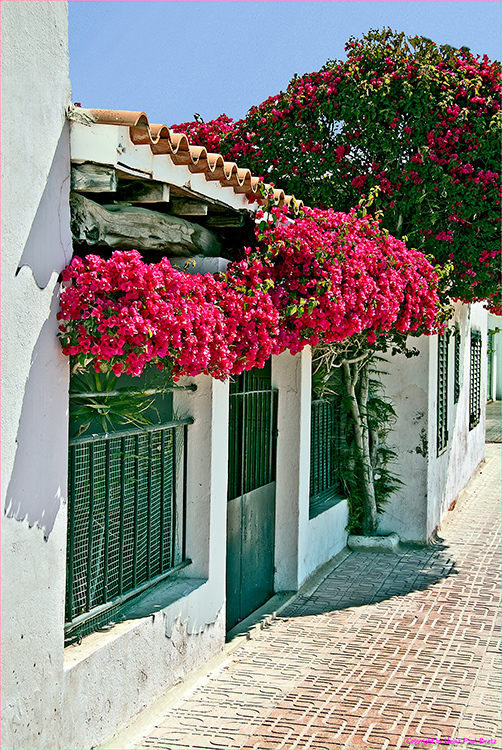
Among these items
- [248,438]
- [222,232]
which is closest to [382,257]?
[222,232]

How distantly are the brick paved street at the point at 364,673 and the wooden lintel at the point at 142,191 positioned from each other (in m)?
2.96

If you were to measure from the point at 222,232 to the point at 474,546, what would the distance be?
5.62 m

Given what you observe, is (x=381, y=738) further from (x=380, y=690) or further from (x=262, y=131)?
(x=262, y=131)

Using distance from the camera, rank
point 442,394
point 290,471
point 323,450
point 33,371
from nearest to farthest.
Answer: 1. point 33,371
2. point 290,471
3. point 323,450
4. point 442,394

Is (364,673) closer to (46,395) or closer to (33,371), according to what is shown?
(46,395)

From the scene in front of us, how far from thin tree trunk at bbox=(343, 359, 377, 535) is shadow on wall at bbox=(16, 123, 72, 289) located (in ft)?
17.9

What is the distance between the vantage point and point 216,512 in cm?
529

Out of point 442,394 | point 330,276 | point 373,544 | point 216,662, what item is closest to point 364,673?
point 216,662

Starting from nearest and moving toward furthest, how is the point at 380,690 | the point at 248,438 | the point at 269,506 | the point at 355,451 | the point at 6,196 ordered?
the point at 6,196 → the point at 380,690 → the point at 248,438 → the point at 269,506 → the point at 355,451

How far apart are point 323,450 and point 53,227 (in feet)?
17.7

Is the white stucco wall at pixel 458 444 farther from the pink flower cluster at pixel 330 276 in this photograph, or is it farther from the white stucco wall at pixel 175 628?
the white stucco wall at pixel 175 628

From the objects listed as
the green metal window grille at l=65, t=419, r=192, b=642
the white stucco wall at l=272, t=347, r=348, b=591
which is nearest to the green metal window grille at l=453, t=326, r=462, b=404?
the white stucco wall at l=272, t=347, r=348, b=591

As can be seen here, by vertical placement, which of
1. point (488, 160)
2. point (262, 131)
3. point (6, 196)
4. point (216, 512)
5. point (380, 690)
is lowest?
point (380, 690)

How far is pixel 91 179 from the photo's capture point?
149 inches
